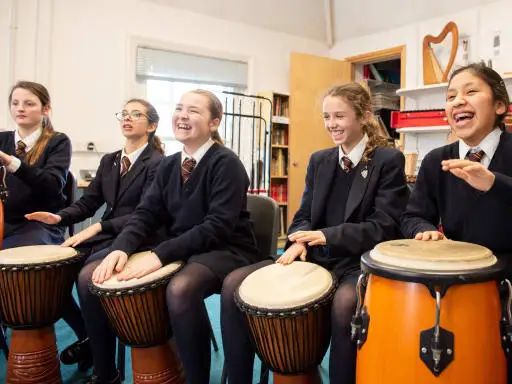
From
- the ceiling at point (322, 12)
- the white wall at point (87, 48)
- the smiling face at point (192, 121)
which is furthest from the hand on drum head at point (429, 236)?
the ceiling at point (322, 12)

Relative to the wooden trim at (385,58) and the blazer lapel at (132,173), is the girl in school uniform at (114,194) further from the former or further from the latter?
the wooden trim at (385,58)

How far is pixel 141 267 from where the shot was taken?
1.60 m

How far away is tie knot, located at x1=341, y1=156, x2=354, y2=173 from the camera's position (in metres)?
1.75

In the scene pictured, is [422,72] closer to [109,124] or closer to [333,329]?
[109,124]

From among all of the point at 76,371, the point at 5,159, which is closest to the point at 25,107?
the point at 5,159

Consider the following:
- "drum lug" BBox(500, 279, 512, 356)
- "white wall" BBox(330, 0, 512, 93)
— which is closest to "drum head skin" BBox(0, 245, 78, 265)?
"drum lug" BBox(500, 279, 512, 356)

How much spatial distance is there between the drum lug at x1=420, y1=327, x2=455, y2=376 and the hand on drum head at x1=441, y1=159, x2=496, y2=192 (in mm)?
422

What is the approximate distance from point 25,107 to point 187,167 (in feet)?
3.27

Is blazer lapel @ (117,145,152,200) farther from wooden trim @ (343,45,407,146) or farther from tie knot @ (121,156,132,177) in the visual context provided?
wooden trim @ (343,45,407,146)

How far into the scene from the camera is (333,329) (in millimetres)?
1338

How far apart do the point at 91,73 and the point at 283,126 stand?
2241mm

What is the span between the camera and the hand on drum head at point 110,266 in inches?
61.9

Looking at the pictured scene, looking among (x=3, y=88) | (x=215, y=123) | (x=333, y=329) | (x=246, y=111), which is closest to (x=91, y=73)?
(x=3, y=88)

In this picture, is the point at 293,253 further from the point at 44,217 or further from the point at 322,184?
the point at 44,217
